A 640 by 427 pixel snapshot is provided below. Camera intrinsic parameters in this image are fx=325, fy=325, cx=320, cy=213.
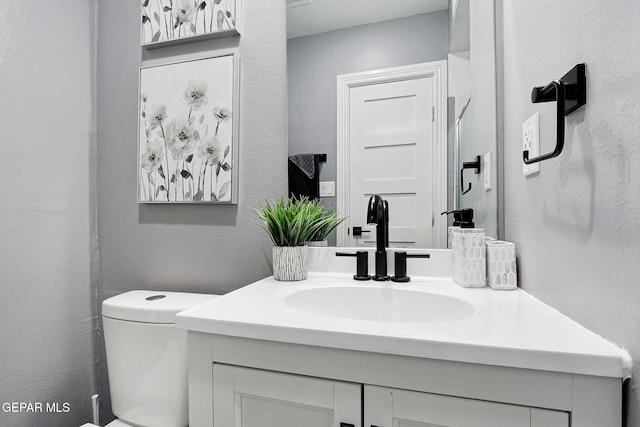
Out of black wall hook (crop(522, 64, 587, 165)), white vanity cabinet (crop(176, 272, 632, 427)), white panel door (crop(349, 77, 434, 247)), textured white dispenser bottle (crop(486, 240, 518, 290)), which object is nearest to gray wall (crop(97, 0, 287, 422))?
white panel door (crop(349, 77, 434, 247))

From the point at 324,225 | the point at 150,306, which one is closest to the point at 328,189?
the point at 324,225

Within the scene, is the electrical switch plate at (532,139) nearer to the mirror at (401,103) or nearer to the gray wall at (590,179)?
the gray wall at (590,179)

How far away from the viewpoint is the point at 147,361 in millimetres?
1079

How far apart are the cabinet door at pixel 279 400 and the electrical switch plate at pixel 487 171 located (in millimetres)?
806

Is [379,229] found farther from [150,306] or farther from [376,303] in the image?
[150,306]

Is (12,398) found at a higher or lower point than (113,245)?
lower

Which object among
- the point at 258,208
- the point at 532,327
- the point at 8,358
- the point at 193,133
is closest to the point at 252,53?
the point at 193,133

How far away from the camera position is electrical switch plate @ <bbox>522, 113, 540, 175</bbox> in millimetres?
773

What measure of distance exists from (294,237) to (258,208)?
238 mm

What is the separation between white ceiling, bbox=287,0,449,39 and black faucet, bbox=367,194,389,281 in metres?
0.71

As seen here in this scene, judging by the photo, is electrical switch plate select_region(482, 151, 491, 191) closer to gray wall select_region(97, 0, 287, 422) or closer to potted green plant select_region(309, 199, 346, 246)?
potted green plant select_region(309, 199, 346, 246)

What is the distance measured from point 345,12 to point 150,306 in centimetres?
130

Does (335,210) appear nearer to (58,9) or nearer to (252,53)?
(252,53)

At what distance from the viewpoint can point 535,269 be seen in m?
0.82
